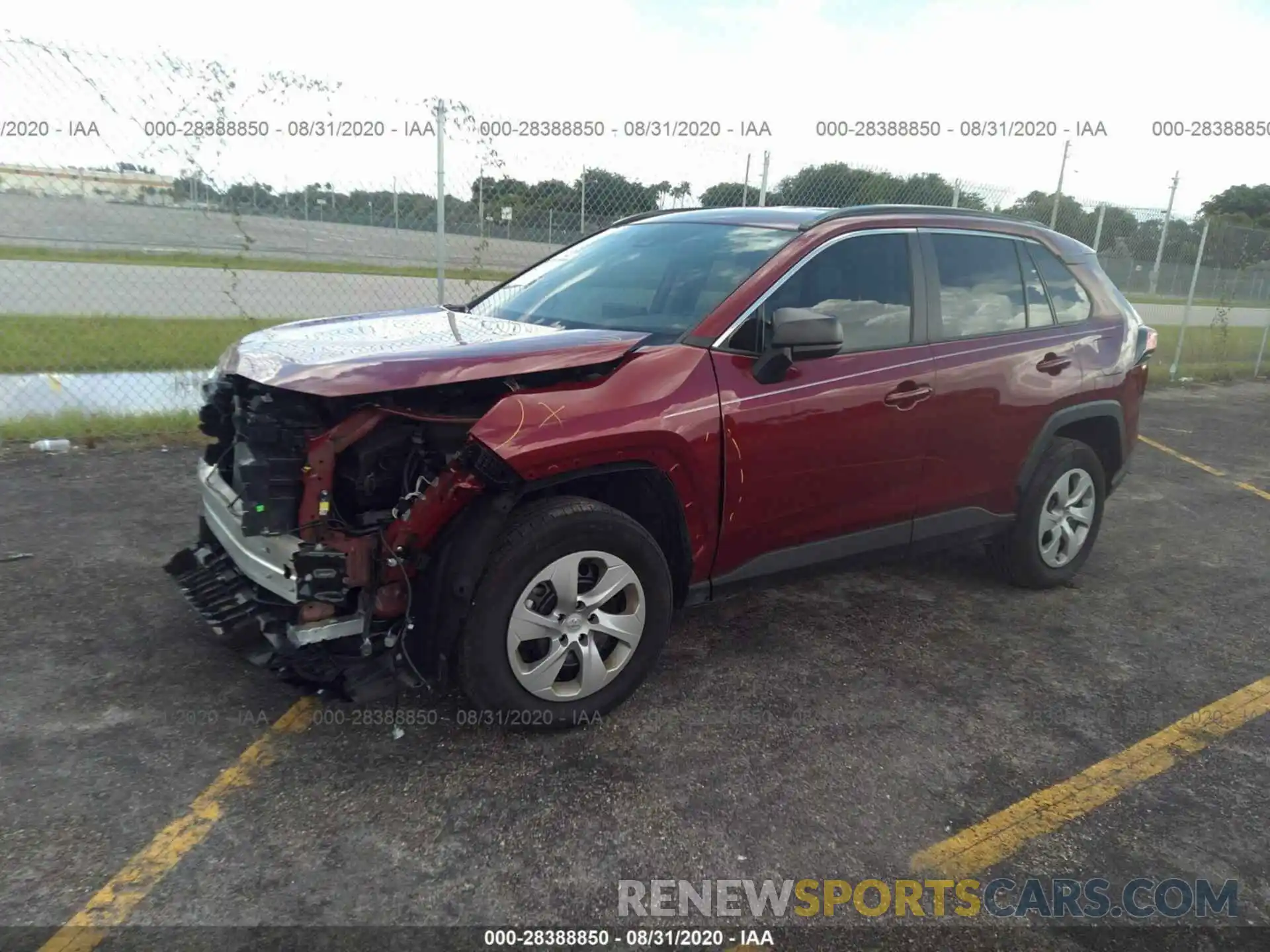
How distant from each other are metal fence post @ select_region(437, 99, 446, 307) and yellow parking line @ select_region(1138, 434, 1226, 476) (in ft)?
20.4

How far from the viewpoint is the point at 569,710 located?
3.06 meters

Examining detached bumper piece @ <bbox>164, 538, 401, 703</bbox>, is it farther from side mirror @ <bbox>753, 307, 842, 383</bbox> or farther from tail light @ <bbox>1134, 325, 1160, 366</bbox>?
tail light @ <bbox>1134, 325, 1160, 366</bbox>

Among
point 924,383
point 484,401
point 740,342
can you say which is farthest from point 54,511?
point 924,383

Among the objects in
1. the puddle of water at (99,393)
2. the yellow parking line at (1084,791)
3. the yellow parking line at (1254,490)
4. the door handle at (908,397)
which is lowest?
the yellow parking line at (1084,791)

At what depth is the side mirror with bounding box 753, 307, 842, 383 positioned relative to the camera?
315 centimetres

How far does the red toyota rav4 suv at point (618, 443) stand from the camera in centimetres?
278

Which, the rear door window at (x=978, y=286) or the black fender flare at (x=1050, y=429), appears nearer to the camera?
the rear door window at (x=978, y=286)

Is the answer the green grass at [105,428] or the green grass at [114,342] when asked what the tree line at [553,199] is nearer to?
the green grass at [114,342]

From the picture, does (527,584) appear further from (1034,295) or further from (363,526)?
(1034,295)

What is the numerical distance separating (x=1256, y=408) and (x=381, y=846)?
494 inches

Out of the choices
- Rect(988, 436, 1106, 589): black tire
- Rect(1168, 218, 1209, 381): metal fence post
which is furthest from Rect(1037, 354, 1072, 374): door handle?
Rect(1168, 218, 1209, 381): metal fence post

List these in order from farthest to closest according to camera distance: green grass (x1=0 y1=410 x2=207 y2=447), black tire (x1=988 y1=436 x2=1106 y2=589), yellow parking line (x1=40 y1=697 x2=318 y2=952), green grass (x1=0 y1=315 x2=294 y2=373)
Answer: green grass (x1=0 y1=315 x2=294 y2=373), green grass (x1=0 y1=410 x2=207 y2=447), black tire (x1=988 y1=436 x2=1106 y2=589), yellow parking line (x1=40 y1=697 x2=318 y2=952)

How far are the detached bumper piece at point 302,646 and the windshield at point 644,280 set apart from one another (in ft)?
5.03

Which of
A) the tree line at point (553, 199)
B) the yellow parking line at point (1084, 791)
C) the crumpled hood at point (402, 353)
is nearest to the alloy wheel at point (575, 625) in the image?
the crumpled hood at point (402, 353)
